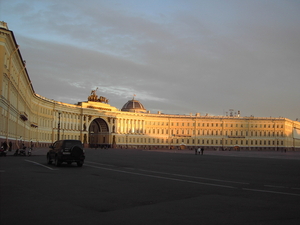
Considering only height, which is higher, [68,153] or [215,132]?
[215,132]

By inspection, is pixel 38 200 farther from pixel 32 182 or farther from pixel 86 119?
pixel 86 119

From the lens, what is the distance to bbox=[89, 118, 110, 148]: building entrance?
144875 mm

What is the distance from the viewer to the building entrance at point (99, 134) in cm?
14488

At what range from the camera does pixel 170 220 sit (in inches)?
339

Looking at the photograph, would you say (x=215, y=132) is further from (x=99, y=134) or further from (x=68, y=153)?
(x=68, y=153)

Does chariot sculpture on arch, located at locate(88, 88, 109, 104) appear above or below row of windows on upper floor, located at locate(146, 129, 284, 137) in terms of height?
above

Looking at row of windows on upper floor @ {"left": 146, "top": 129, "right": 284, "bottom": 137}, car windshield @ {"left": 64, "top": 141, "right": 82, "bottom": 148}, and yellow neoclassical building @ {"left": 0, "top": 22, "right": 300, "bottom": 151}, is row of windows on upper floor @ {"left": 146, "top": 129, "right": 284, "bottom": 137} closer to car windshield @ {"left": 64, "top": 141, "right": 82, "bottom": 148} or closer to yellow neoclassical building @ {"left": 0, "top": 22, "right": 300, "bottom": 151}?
yellow neoclassical building @ {"left": 0, "top": 22, "right": 300, "bottom": 151}

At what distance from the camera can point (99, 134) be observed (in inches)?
5910

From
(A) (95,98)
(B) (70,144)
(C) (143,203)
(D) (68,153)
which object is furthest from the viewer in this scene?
(A) (95,98)

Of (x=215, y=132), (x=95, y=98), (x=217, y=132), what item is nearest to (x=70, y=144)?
(x=95, y=98)

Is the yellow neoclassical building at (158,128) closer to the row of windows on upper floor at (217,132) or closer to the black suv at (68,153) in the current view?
the row of windows on upper floor at (217,132)

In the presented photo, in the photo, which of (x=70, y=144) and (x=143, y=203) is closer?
(x=143, y=203)

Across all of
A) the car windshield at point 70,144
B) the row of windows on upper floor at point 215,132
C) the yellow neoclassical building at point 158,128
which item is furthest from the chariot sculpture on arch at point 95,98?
the car windshield at point 70,144

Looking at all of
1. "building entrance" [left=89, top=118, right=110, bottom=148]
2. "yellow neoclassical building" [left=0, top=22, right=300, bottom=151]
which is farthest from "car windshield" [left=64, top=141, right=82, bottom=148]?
"building entrance" [left=89, top=118, right=110, bottom=148]
